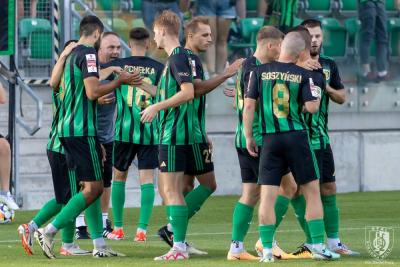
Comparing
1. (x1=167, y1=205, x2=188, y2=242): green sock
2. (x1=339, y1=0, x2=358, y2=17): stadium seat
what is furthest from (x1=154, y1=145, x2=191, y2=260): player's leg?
(x1=339, y1=0, x2=358, y2=17): stadium seat

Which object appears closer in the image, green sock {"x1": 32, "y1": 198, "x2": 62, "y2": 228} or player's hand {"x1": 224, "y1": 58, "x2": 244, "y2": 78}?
player's hand {"x1": 224, "y1": 58, "x2": 244, "y2": 78}

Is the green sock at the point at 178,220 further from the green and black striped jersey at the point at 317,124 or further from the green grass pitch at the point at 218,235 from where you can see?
the green and black striped jersey at the point at 317,124

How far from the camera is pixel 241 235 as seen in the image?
36.6 feet

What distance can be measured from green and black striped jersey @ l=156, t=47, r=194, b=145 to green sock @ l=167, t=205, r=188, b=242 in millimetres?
530

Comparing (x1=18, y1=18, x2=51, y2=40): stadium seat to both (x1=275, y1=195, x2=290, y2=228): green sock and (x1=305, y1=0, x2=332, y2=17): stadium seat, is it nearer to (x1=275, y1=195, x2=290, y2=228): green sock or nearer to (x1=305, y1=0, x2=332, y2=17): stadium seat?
(x1=305, y1=0, x2=332, y2=17): stadium seat

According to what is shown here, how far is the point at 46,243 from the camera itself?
11227 millimetres

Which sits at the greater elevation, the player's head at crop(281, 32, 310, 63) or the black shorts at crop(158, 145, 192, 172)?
the player's head at crop(281, 32, 310, 63)

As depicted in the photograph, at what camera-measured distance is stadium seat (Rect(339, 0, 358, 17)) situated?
21.4 metres

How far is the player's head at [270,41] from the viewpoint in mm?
11242

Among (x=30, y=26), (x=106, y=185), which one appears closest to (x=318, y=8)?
(x=30, y=26)

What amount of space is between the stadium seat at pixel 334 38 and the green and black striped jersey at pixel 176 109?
10.0 metres

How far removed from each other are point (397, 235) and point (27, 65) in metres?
7.23

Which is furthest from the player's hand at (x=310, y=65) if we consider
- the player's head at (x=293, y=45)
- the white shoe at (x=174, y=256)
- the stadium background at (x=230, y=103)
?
the stadium background at (x=230, y=103)

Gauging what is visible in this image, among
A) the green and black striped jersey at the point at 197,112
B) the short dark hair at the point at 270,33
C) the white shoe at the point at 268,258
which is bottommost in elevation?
the white shoe at the point at 268,258
